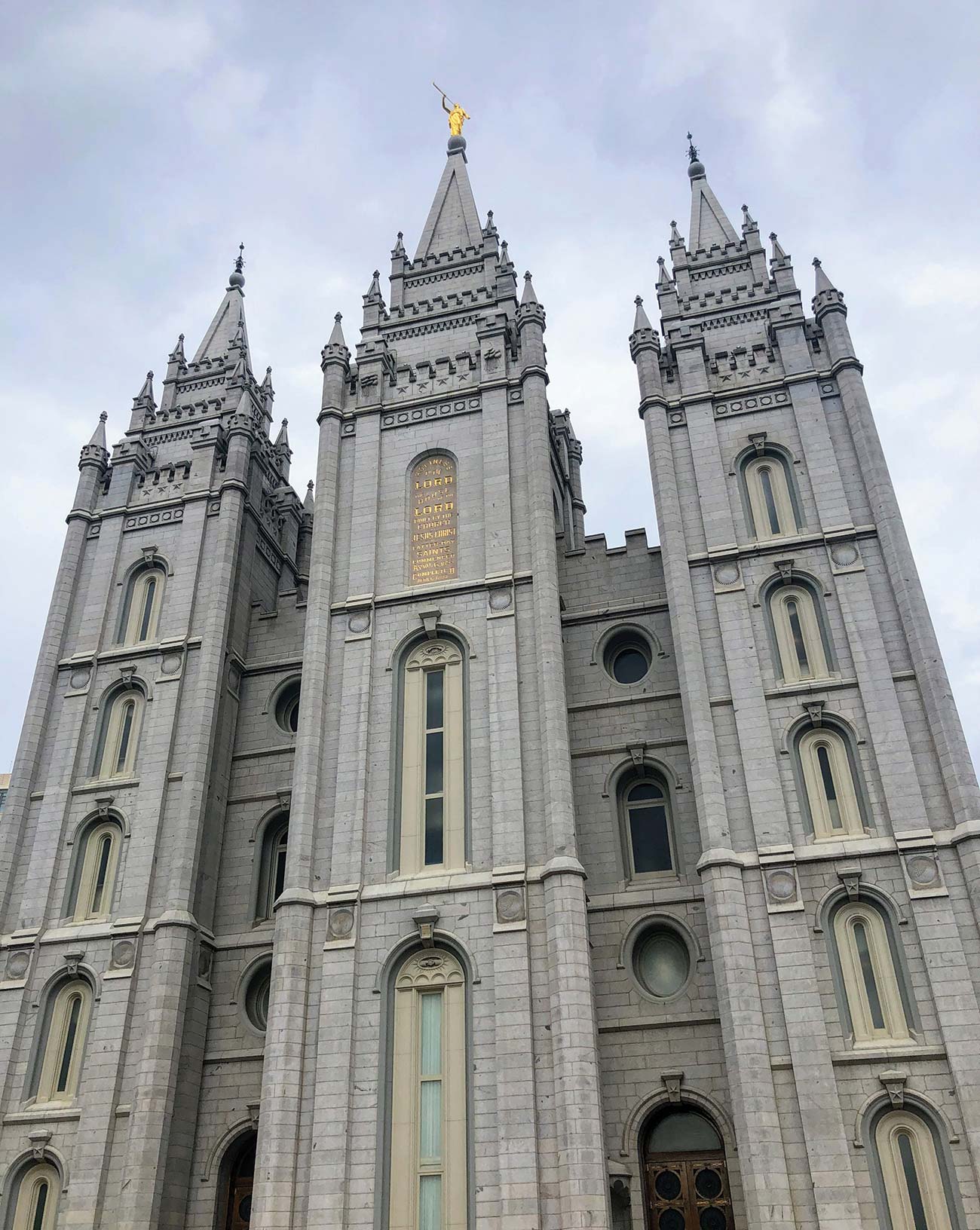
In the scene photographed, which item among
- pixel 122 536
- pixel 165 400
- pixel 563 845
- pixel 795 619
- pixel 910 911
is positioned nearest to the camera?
pixel 910 911

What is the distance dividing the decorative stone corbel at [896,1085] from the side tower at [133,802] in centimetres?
1450

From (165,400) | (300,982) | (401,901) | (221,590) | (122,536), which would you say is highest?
(165,400)

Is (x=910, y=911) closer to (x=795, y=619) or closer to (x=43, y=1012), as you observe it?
(x=795, y=619)

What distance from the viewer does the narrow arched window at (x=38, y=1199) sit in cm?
2325

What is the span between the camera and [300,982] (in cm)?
2286

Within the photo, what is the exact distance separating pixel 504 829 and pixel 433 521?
9131 millimetres

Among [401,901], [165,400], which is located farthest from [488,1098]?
[165,400]

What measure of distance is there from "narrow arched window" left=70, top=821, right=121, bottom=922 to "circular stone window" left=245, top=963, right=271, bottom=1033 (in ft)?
12.7

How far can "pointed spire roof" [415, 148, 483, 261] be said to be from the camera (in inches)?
1459

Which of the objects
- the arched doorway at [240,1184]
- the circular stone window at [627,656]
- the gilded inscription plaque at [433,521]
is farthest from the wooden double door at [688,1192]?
the gilded inscription plaque at [433,521]

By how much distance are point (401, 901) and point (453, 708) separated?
4678 millimetres

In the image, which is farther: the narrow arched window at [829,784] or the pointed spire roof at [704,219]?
the pointed spire roof at [704,219]

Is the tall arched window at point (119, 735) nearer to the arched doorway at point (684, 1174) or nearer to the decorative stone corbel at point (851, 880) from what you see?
the arched doorway at point (684, 1174)

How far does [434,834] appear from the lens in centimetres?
2453
